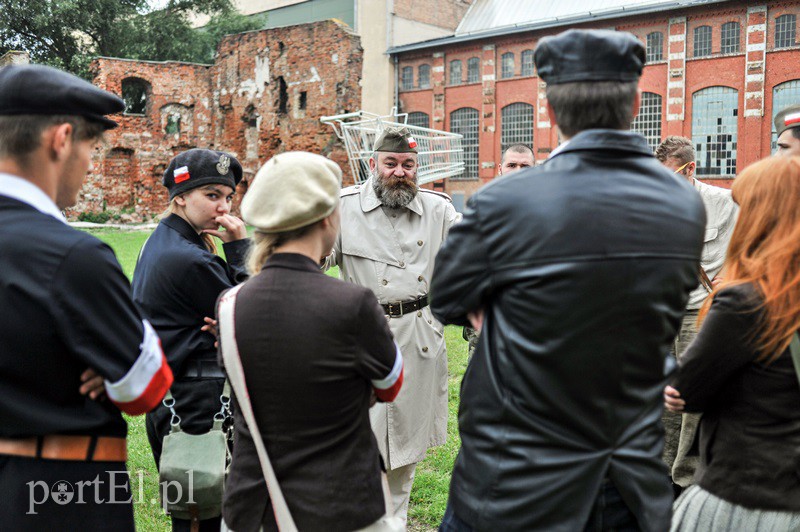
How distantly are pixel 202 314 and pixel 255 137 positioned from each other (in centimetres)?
3046

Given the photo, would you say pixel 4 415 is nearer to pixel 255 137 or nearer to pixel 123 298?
pixel 123 298

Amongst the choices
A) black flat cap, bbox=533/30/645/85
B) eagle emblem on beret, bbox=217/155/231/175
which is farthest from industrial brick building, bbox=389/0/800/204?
black flat cap, bbox=533/30/645/85

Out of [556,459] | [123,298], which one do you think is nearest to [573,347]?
[556,459]

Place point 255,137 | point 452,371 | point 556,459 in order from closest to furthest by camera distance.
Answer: point 556,459
point 452,371
point 255,137

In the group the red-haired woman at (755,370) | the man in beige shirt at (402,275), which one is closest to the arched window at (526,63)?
the man in beige shirt at (402,275)

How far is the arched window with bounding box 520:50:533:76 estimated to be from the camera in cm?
3628

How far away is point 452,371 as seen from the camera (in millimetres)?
8312

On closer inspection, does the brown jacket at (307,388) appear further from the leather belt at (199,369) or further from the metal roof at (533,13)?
the metal roof at (533,13)

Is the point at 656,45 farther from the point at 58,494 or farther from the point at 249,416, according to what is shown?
the point at 58,494

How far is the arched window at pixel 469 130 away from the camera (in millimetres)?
39469

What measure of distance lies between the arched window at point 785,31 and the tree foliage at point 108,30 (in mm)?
28183

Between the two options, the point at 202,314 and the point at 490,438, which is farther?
the point at 202,314

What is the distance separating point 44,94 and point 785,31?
113 ft

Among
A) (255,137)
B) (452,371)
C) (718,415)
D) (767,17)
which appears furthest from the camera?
(255,137)
